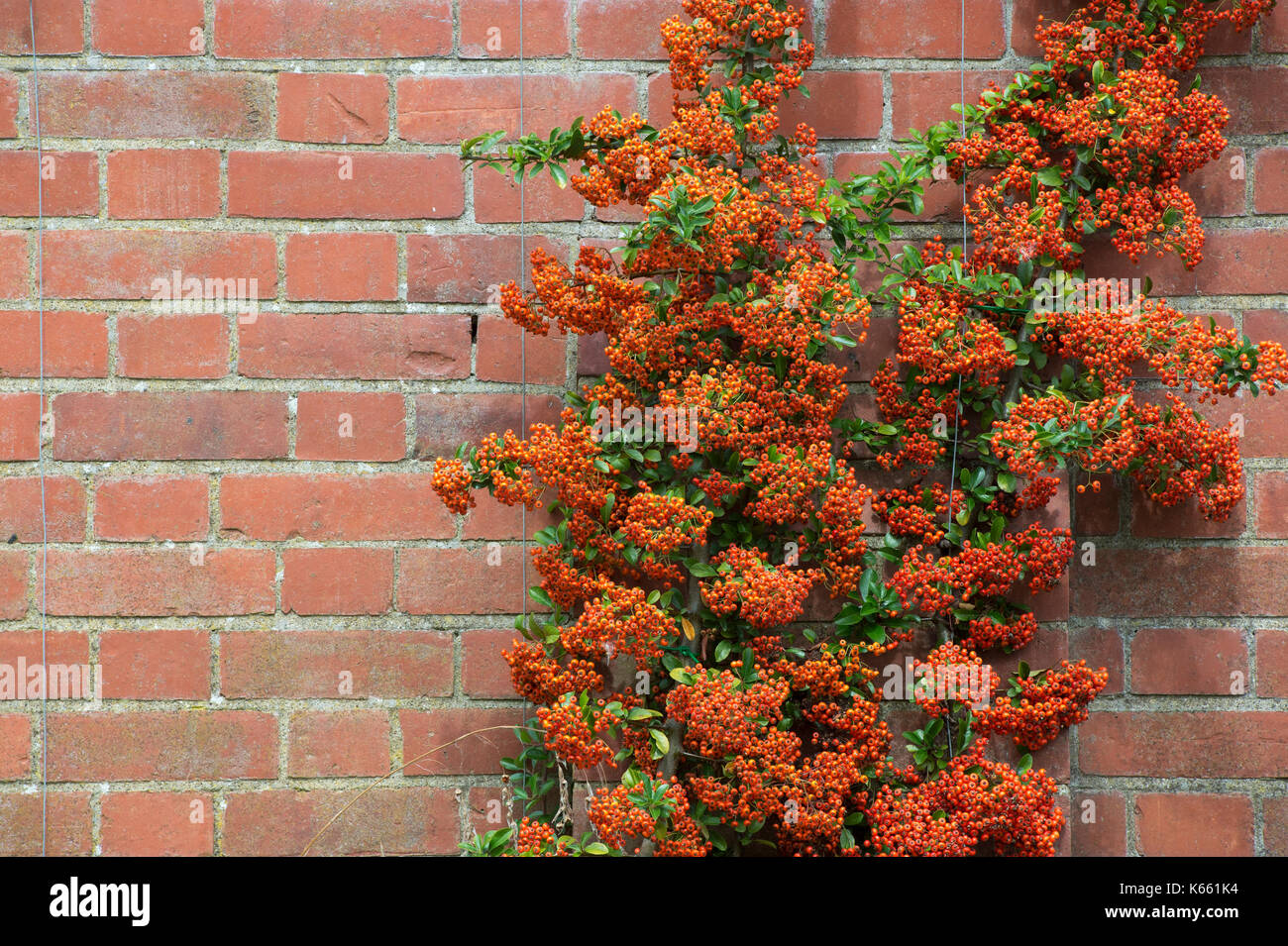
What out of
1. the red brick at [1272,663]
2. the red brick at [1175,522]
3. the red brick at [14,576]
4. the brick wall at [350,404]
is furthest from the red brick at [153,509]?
the red brick at [1272,663]

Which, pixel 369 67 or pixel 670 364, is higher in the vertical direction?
pixel 369 67

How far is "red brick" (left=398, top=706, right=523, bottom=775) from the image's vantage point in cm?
174

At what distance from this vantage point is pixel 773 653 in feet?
5.40

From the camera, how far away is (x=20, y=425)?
5.74ft

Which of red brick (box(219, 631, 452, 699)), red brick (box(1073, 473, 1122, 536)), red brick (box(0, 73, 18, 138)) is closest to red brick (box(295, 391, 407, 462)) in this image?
red brick (box(219, 631, 452, 699))

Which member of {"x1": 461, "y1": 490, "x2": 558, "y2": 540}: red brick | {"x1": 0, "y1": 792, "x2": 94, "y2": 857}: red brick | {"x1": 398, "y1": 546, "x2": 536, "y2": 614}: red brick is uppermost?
{"x1": 461, "y1": 490, "x2": 558, "y2": 540}: red brick

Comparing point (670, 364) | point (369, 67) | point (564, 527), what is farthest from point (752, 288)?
point (369, 67)

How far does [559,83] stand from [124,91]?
74 centimetres

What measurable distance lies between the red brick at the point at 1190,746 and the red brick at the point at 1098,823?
0.05 m

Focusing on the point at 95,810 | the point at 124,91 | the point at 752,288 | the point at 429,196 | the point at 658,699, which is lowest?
the point at 95,810

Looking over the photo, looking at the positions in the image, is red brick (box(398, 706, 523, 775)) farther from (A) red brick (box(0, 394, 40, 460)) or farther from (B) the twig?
(A) red brick (box(0, 394, 40, 460))

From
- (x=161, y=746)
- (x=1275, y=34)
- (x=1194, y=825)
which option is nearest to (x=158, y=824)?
(x=161, y=746)

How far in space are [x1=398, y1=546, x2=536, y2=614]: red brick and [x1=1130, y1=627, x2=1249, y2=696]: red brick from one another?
1.05 m

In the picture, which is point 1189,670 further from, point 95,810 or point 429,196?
point 95,810
